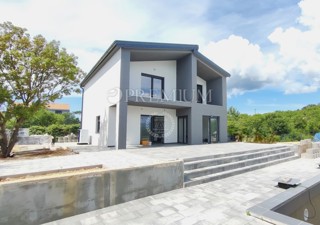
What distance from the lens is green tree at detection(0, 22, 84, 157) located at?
9203 mm

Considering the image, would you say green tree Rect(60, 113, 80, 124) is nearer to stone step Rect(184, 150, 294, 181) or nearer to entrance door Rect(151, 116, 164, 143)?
entrance door Rect(151, 116, 164, 143)

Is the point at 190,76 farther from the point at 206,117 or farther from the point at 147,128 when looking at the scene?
the point at 147,128

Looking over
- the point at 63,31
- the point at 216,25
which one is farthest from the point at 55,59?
the point at 216,25

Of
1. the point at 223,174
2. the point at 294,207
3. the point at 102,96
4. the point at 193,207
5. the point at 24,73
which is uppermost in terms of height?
the point at 24,73

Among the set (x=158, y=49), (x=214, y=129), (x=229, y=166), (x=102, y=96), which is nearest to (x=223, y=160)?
(x=229, y=166)

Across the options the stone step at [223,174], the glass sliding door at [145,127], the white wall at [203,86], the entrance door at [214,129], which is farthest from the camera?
the white wall at [203,86]

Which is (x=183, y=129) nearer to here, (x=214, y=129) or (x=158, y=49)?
(x=214, y=129)

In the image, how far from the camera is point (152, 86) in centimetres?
1406

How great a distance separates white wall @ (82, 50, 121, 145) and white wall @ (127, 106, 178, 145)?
163 cm

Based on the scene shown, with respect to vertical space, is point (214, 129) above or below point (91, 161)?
above

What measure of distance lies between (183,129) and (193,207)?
412 inches

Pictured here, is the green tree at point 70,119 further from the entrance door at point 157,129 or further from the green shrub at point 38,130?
the entrance door at point 157,129

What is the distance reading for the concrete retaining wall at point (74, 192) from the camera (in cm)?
329

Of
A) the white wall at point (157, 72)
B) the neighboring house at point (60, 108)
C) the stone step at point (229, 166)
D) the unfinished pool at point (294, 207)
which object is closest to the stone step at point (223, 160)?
the stone step at point (229, 166)
